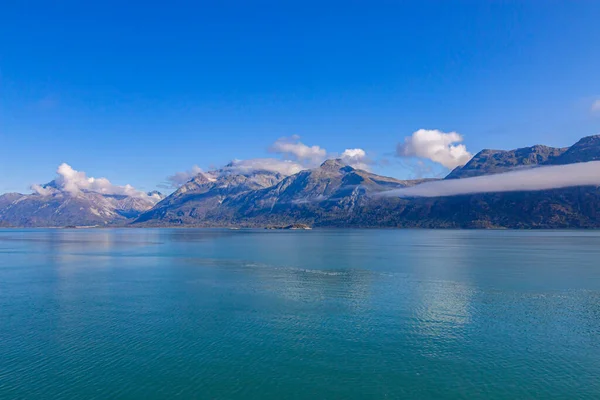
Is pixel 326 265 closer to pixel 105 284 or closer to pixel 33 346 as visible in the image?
pixel 105 284

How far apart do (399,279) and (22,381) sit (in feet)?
267

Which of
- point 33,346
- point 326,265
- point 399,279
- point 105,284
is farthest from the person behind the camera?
point 326,265

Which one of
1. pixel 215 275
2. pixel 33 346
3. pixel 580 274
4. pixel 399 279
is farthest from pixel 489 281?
pixel 33 346

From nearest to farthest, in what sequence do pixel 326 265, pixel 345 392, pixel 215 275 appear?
1. pixel 345 392
2. pixel 215 275
3. pixel 326 265

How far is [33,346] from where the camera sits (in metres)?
47.8

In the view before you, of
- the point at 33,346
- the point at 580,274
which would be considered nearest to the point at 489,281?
the point at 580,274

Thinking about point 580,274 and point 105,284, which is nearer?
point 105,284

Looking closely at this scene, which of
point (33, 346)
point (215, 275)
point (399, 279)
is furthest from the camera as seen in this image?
point (215, 275)

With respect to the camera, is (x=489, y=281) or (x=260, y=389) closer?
(x=260, y=389)

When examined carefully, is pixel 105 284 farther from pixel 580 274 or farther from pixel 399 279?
pixel 580 274

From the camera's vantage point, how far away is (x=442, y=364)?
141ft

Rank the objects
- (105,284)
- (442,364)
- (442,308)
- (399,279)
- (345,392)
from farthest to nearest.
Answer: (399,279)
(105,284)
(442,308)
(442,364)
(345,392)

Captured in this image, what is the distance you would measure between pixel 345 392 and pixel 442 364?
524 inches

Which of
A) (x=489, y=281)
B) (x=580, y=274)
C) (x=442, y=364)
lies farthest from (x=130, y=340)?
(x=580, y=274)
